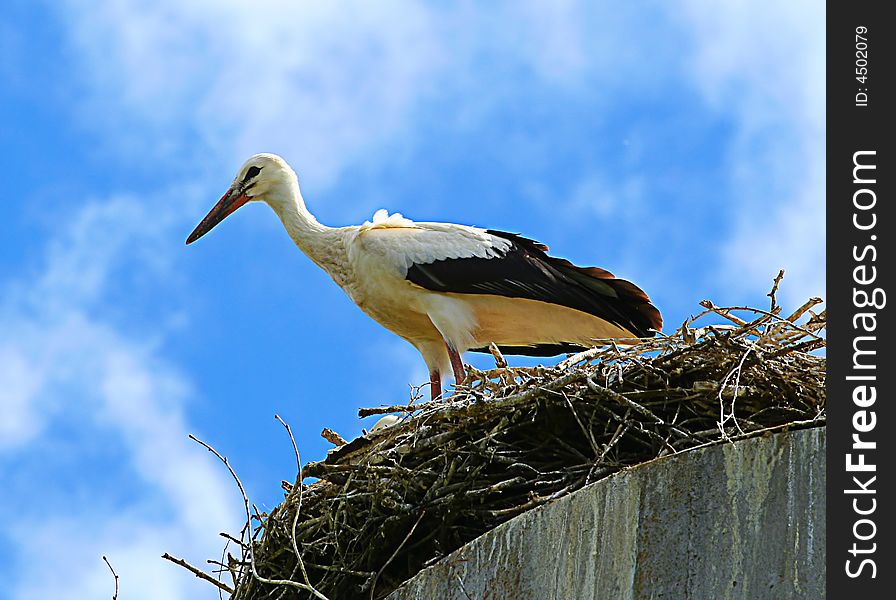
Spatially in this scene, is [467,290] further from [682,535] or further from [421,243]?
[682,535]

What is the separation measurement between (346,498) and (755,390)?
66.1 inches

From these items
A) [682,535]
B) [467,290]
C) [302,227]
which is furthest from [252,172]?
[682,535]

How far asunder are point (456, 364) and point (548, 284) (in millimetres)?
724

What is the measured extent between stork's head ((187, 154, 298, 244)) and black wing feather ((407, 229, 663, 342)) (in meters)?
1.53

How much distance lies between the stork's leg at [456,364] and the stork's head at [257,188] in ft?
5.53

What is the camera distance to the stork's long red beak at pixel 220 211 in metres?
8.66

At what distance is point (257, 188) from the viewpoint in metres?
8.80

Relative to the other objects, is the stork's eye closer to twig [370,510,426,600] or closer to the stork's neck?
the stork's neck

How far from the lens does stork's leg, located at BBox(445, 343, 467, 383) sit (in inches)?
304
